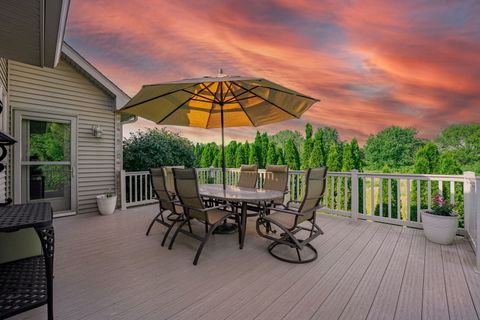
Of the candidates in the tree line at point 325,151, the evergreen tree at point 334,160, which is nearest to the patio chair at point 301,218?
the tree line at point 325,151

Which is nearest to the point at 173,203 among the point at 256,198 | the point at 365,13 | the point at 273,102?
the point at 256,198

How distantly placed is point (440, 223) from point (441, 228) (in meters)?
0.07

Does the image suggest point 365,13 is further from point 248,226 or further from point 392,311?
point 392,311

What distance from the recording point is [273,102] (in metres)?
3.81

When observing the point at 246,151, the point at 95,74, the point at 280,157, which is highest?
the point at 95,74

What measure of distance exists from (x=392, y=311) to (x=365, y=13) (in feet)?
21.2

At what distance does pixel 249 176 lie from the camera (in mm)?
4738

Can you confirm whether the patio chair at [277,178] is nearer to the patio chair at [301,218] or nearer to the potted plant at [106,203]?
the patio chair at [301,218]

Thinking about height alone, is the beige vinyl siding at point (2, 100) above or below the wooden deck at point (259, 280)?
above

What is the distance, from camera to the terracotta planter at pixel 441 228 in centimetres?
314

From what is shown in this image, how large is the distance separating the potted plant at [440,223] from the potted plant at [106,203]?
20.2 ft

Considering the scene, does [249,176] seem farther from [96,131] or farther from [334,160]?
[334,160]

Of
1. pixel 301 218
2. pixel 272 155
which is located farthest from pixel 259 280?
pixel 272 155

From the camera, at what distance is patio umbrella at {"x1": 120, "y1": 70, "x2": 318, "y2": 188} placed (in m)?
3.26
